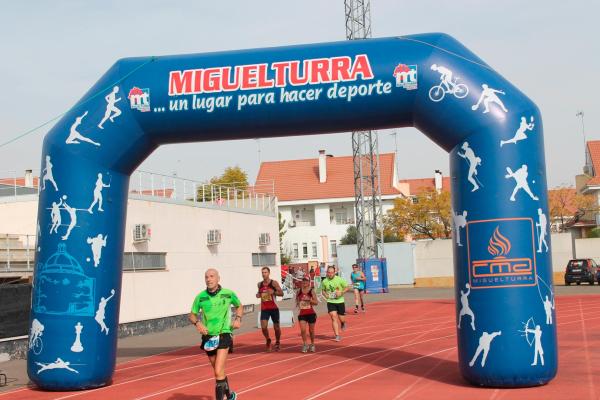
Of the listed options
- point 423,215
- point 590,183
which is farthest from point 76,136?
point 590,183

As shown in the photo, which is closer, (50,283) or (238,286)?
(50,283)

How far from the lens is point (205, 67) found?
502 inches

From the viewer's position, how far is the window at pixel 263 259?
33.6m

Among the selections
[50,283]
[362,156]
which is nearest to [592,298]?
[362,156]

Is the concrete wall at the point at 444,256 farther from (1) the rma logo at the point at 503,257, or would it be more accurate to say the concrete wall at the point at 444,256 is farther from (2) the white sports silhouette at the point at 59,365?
(2) the white sports silhouette at the point at 59,365

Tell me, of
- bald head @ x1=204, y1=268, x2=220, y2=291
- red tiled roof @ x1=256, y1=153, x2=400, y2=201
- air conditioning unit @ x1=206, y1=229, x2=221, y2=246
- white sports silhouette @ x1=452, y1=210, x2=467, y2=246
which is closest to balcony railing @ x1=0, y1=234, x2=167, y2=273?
air conditioning unit @ x1=206, y1=229, x2=221, y2=246

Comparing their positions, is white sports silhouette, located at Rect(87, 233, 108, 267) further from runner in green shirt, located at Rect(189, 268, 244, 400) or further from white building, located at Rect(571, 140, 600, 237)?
white building, located at Rect(571, 140, 600, 237)

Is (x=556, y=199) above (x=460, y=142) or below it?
above

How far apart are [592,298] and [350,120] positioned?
22.1 meters

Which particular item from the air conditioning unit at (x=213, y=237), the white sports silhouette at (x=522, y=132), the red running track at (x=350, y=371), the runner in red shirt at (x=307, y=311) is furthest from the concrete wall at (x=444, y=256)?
the white sports silhouette at (x=522, y=132)

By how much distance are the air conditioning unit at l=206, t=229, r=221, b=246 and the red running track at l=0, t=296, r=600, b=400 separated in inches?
314

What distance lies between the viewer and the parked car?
43594mm

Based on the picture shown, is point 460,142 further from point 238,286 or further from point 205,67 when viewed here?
point 238,286

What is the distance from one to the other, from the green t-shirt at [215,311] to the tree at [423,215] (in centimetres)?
5604
